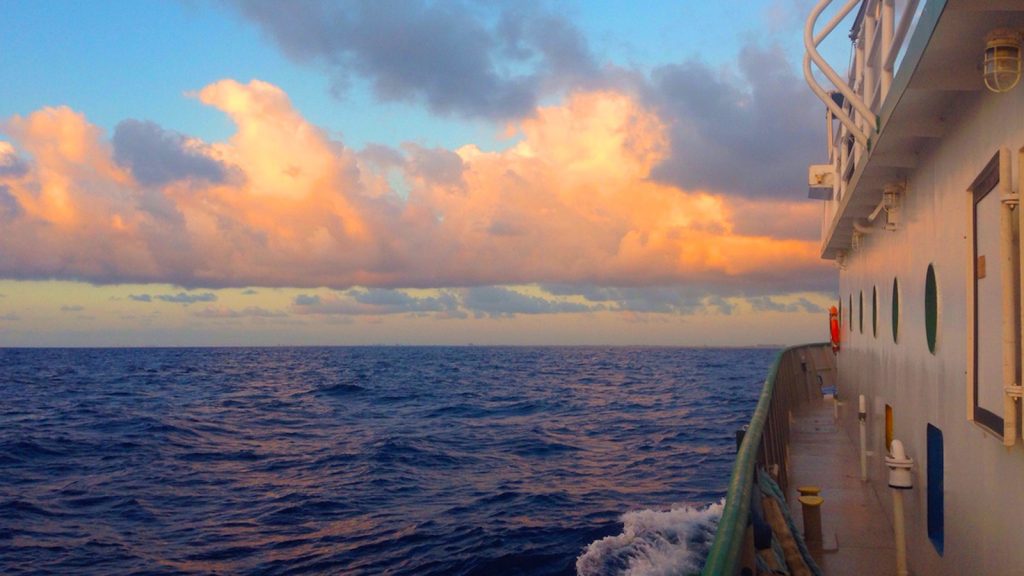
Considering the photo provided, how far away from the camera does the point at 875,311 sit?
9.33 metres

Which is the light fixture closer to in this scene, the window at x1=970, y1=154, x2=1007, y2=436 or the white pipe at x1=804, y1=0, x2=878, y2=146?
the window at x1=970, y1=154, x2=1007, y2=436

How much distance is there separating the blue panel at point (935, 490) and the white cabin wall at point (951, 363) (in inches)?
3.6

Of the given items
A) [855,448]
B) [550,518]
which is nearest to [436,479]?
[550,518]

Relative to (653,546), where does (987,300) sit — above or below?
above

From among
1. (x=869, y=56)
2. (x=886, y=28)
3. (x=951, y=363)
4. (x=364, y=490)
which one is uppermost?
(x=869, y=56)

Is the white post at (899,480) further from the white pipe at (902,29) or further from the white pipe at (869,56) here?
the white pipe at (869,56)

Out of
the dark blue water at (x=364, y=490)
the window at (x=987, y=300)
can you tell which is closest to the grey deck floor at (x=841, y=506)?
the dark blue water at (x=364, y=490)

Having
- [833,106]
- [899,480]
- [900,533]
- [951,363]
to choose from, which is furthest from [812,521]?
[833,106]

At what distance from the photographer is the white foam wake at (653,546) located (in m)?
11.3

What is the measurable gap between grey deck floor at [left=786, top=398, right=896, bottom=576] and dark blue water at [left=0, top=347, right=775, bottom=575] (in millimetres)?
2326

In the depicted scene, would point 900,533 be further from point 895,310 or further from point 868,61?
point 868,61

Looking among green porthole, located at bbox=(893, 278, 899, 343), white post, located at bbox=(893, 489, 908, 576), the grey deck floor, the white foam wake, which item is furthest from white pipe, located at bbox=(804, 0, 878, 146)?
the white foam wake

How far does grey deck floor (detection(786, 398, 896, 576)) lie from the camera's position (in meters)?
6.66

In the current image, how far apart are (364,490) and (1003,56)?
1588 centimetres
